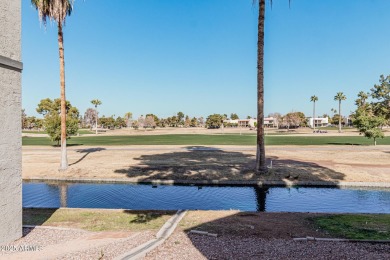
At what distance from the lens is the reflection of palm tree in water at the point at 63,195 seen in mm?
16867

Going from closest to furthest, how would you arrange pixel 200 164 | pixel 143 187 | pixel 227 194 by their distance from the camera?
pixel 227 194 < pixel 143 187 < pixel 200 164

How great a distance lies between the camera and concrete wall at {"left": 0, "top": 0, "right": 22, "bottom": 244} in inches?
343

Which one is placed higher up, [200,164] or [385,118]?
[385,118]

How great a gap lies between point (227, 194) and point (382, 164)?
18192 millimetres

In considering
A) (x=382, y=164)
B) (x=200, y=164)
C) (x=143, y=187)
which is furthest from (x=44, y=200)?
(x=382, y=164)

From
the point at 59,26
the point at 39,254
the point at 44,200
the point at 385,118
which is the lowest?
the point at 44,200

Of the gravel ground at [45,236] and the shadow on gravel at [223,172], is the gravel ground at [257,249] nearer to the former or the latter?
the gravel ground at [45,236]

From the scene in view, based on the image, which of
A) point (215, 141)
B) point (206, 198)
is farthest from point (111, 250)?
point (215, 141)

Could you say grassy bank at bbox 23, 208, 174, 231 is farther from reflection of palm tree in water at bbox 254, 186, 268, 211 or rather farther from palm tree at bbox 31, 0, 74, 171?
palm tree at bbox 31, 0, 74, 171

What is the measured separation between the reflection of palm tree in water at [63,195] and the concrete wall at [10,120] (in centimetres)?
790

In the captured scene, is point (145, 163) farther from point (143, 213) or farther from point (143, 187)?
point (143, 213)

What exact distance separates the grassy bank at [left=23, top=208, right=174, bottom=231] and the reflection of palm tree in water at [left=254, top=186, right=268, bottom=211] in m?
5.93

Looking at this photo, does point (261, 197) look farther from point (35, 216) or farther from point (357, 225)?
point (35, 216)

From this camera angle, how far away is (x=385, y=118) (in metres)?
50.8
